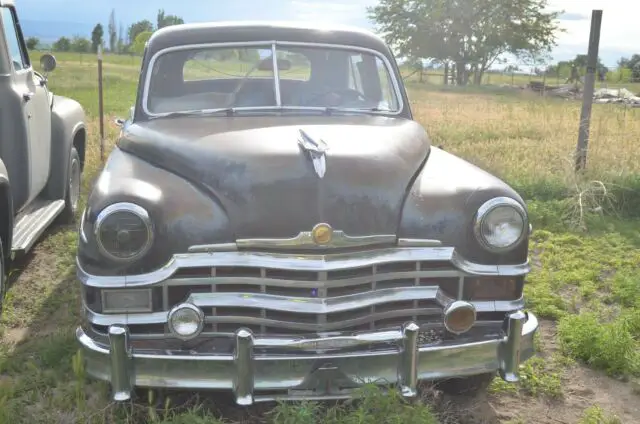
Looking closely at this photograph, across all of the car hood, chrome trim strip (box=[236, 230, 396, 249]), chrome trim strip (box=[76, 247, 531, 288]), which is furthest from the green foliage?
chrome trim strip (box=[236, 230, 396, 249])

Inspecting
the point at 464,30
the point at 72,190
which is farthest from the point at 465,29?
the point at 72,190

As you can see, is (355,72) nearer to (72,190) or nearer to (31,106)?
(31,106)

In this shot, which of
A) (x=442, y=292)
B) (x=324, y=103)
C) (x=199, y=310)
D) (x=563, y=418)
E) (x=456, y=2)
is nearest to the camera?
(x=199, y=310)

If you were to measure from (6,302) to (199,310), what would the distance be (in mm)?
2194

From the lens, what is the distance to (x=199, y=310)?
2.68 meters

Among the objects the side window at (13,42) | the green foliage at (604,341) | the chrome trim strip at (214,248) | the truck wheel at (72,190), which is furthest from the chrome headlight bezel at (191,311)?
the truck wheel at (72,190)

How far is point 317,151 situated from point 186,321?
873 millimetres

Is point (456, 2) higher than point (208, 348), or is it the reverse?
point (456, 2)

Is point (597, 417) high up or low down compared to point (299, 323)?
down

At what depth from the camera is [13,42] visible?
5039 mm

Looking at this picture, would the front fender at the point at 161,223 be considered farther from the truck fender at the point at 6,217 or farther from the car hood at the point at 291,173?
the truck fender at the point at 6,217

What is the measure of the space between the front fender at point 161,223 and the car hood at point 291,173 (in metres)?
0.07

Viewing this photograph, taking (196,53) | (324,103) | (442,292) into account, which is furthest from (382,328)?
(196,53)

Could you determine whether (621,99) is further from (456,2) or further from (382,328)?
(456,2)
